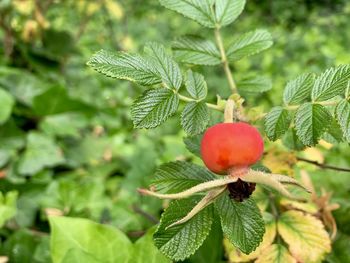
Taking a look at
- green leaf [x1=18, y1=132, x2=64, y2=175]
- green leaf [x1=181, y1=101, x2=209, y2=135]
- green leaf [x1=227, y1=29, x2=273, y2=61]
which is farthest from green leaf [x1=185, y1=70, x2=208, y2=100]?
green leaf [x1=18, y1=132, x2=64, y2=175]

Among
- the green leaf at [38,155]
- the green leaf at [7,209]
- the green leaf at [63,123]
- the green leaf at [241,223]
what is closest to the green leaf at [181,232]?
the green leaf at [241,223]

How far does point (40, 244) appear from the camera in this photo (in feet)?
3.66

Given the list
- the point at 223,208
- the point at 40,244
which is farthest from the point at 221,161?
the point at 40,244

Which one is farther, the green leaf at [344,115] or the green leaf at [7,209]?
the green leaf at [7,209]

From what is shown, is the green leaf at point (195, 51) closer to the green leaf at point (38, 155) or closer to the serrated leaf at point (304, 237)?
the serrated leaf at point (304, 237)

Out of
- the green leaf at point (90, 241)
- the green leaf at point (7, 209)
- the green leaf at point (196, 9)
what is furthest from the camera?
the green leaf at point (7, 209)

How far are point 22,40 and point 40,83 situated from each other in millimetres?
368

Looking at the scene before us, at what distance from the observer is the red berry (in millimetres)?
582

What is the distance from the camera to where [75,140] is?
211cm

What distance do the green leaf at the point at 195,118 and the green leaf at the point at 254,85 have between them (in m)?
0.21

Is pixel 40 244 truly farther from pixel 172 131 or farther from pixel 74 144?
pixel 172 131

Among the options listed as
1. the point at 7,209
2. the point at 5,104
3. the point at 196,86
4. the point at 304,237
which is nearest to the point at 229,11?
the point at 196,86

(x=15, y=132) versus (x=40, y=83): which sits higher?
(x=40, y=83)

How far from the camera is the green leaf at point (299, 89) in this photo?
0.72m
